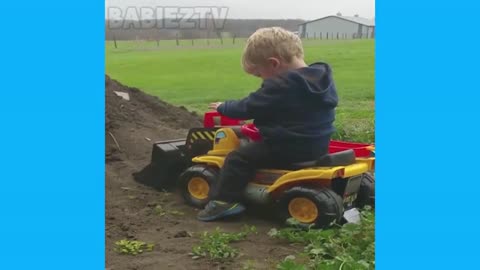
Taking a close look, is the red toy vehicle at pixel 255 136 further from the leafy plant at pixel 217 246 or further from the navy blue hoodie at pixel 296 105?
the leafy plant at pixel 217 246

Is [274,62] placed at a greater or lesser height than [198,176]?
greater

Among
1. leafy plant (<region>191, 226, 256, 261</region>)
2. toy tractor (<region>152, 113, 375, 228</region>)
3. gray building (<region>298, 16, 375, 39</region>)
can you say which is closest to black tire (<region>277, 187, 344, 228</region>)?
toy tractor (<region>152, 113, 375, 228</region>)

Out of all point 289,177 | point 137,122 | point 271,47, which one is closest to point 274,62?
point 271,47

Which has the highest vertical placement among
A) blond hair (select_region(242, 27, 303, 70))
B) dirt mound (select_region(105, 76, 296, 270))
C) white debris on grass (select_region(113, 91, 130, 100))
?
blond hair (select_region(242, 27, 303, 70))

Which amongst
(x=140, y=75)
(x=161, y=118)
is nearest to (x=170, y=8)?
(x=140, y=75)

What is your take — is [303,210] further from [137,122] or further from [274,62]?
[137,122]

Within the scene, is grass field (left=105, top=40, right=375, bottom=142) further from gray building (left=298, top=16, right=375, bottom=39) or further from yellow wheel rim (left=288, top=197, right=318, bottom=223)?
yellow wheel rim (left=288, top=197, right=318, bottom=223)
